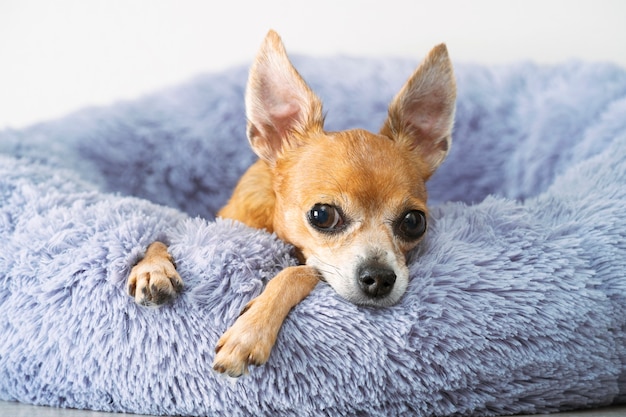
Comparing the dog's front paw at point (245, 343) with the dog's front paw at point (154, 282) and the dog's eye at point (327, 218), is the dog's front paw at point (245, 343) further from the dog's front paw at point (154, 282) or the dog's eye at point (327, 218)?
the dog's eye at point (327, 218)

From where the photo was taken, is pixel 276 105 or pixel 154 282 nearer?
pixel 154 282

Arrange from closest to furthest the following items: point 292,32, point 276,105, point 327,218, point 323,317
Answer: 1. point 323,317
2. point 327,218
3. point 276,105
4. point 292,32

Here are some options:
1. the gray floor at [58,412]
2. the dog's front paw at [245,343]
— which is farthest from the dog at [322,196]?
the gray floor at [58,412]

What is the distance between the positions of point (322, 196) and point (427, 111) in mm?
625

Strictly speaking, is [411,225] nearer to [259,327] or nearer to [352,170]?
[352,170]

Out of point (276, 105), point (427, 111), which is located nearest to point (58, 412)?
point (276, 105)

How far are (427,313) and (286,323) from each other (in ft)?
1.22

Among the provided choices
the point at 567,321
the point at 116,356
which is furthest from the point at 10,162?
the point at 567,321

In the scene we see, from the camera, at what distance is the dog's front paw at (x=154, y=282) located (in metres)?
1.70

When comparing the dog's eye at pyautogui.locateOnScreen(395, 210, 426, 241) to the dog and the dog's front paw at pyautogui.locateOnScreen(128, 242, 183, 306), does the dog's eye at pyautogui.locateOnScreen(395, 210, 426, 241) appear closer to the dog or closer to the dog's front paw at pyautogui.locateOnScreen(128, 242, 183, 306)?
the dog

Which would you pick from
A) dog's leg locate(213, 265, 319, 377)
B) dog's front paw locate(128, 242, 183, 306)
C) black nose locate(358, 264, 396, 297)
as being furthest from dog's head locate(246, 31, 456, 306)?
dog's front paw locate(128, 242, 183, 306)

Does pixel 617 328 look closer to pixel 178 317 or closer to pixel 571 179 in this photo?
pixel 571 179

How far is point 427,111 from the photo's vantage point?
2.33m

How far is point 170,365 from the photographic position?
5.60ft
